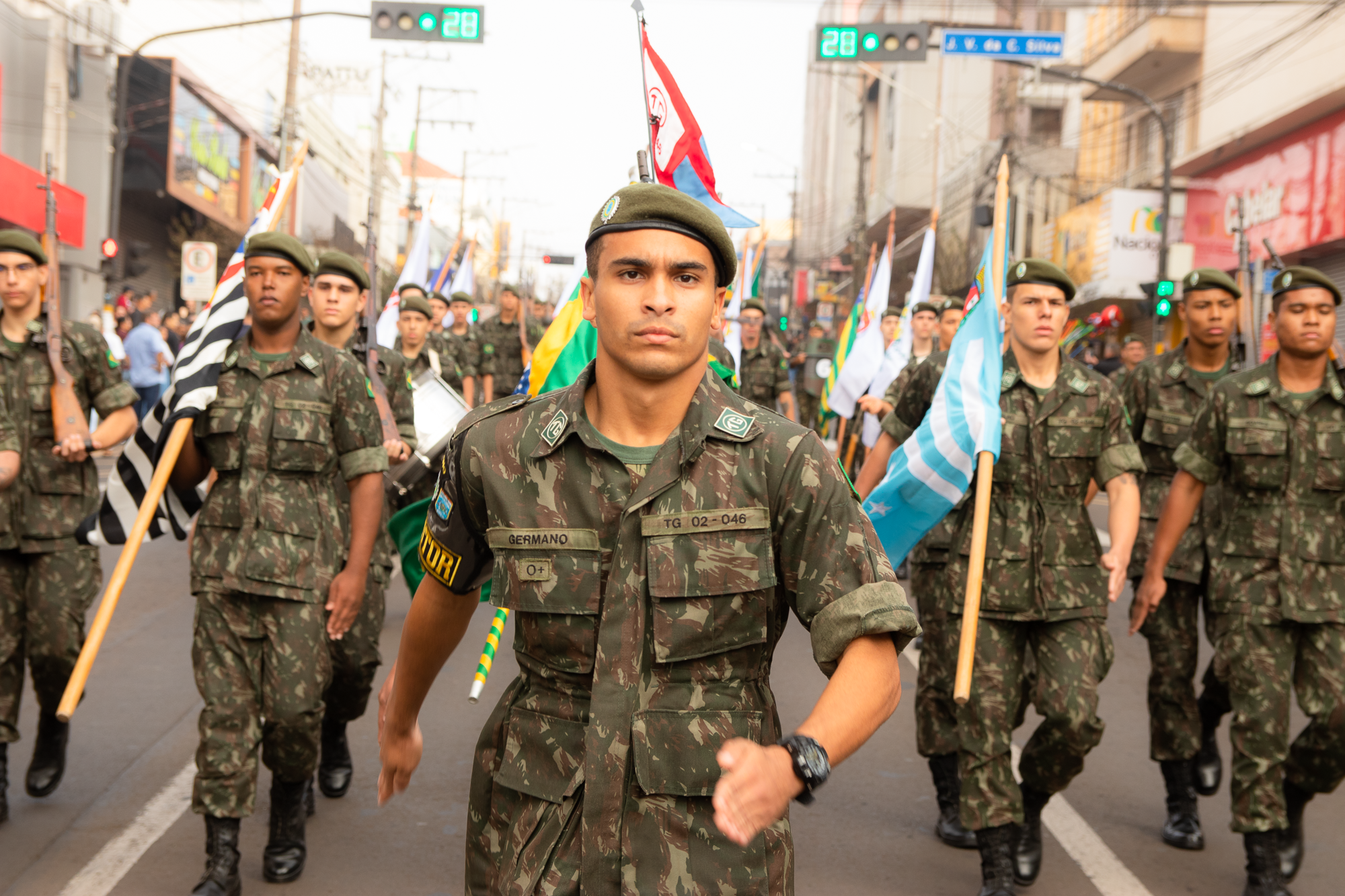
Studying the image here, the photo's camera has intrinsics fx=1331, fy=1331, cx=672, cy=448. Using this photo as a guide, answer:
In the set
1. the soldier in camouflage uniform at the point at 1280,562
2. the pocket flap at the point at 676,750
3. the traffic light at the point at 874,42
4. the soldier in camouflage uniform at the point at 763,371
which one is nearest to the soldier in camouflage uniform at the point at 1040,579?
the soldier in camouflage uniform at the point at 1280,562

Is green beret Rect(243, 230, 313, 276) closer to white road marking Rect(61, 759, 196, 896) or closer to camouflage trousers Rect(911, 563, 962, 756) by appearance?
white road marking Rect(61, 759, 196, 896)

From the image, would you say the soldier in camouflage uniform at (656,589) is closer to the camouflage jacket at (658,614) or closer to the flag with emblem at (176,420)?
the camouflage jacket at (658,614)

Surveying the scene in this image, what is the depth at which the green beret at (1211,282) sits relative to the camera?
6500mm

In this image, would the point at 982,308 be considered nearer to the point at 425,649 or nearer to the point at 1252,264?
the point at 425,649

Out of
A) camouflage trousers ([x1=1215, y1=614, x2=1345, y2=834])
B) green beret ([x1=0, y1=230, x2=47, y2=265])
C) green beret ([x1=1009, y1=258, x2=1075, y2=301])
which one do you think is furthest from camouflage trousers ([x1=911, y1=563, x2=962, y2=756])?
green beret ([x1=0, y1=230, x2=47, y2=265])

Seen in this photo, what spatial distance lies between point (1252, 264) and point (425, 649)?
24.0 m

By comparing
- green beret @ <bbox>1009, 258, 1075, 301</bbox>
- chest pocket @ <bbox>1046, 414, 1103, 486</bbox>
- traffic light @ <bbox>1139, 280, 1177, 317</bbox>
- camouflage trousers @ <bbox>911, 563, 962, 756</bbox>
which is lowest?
camouflage trousers @ <bbox>911, 563, 962, 756</bbox>

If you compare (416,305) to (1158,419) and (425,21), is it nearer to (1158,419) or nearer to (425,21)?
(1158,419)

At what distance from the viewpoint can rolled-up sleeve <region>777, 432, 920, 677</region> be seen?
232cm

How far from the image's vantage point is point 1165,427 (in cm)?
677

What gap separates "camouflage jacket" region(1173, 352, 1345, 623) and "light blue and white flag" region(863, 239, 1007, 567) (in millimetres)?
979

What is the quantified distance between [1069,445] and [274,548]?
298cm

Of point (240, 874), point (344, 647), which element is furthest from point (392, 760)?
point (344, 647)

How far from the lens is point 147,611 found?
9.47m
